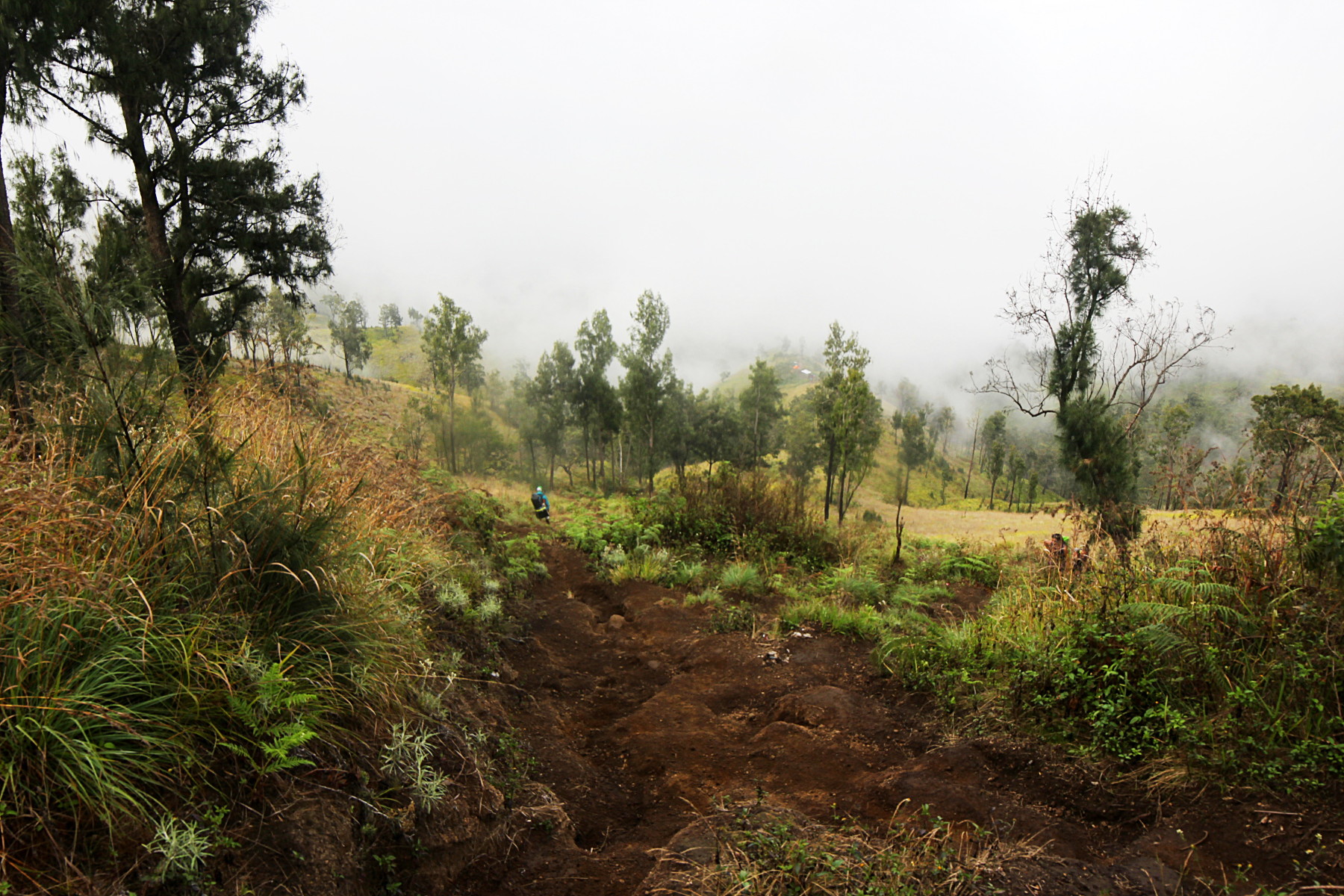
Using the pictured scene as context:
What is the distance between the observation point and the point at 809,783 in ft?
11.9

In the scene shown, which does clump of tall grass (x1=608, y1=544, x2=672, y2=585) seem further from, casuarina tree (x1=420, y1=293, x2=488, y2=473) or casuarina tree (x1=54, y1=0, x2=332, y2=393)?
casuarina tree (x1=420, y1=293, x2=488, y2=473)

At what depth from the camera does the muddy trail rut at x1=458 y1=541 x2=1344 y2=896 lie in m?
2.66

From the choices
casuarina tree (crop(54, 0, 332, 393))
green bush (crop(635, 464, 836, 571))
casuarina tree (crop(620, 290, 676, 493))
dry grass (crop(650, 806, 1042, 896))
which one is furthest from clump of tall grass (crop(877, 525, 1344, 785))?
Result: casuarina tree (crop(620, 290, 676, 493))

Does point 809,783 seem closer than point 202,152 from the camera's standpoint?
Yes

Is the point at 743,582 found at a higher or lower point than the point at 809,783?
higher

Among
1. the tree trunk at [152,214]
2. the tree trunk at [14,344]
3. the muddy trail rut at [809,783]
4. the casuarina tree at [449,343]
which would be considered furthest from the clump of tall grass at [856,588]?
the casuarina tree at [449,343]

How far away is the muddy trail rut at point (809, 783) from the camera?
266cm

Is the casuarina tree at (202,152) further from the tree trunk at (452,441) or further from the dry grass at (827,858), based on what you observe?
the tree trunk at (452,441)

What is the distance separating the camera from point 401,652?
11.4 ft

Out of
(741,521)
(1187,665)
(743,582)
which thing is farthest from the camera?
(741,521)

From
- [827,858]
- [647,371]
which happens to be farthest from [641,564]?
[647,371]

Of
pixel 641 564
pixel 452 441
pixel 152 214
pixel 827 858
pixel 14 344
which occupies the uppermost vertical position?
pixel 152 214

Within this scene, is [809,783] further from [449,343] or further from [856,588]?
[449,343]

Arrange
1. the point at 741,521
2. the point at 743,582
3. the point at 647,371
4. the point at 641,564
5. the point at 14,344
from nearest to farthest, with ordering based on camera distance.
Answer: the point at 14,344 → the point at 743,582 → the point at 641,564 → the point at 741,521 → the point at 647,371
